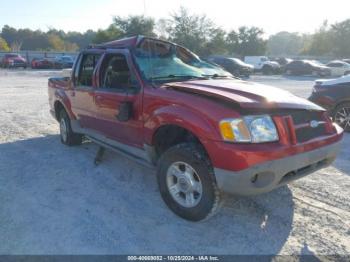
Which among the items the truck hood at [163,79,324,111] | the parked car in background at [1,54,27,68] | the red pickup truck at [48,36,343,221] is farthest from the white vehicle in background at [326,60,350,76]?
the parked car in background at [1,54,27,68]

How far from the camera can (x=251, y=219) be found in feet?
11.1

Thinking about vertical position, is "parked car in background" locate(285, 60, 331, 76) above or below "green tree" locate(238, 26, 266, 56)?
below

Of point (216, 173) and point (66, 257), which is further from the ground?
point (216, 173)

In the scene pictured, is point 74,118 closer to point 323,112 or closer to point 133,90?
point 133,90

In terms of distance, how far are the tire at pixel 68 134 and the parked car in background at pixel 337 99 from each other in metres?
5.19

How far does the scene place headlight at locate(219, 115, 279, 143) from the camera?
291cm

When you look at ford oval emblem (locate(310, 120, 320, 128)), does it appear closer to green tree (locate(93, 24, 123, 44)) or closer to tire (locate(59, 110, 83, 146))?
tire (locate(59, 110, 83, 146))

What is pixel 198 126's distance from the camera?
3037 millimetres

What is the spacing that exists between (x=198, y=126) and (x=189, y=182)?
0.62 metres

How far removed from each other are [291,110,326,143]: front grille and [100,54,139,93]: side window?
183 cm

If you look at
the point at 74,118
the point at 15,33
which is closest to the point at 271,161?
the point at 74,118

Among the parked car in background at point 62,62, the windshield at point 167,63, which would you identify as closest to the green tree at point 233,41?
the parked car in background at point 62,62

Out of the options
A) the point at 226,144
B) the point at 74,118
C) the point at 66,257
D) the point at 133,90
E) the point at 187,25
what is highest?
the point at 187,25

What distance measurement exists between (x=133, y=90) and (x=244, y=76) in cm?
2342
